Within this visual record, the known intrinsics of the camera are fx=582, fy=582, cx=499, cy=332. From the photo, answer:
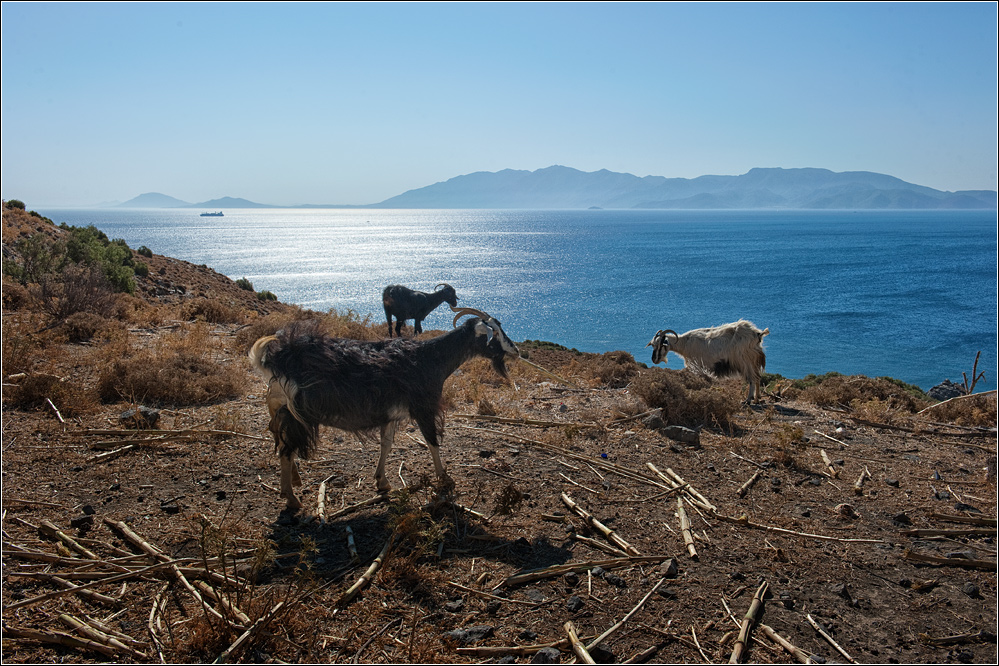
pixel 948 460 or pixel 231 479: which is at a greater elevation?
pixel 231 479

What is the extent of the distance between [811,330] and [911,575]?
43.5 metres

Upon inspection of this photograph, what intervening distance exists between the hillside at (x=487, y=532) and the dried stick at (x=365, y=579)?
0.07 feet

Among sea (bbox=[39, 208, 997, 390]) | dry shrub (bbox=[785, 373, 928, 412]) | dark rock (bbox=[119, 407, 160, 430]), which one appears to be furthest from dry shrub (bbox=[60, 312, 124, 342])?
sea (bbox=[39, 208, 997, 390])

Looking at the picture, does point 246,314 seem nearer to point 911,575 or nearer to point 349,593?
point 349,593

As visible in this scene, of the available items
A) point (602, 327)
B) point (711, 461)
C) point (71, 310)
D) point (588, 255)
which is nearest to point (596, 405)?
point (711, 461)

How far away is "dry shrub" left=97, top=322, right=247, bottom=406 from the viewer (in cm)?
873

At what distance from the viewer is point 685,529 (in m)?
5.59

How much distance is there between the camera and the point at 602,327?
A: 43750 mm

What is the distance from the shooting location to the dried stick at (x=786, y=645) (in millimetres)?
3873

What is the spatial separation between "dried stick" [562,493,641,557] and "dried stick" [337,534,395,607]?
Result: 76.4 inches

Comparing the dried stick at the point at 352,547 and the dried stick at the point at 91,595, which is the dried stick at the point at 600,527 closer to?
the dried stick at the point at 352,547

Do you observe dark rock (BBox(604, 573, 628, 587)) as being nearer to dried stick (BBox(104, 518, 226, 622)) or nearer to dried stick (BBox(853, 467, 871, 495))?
dried stick (BBox(104, 518, 226, 622))

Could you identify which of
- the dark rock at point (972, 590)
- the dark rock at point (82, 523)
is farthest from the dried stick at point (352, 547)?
the dark rock at point (972, 590)

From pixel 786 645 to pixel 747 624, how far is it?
264 millimetres
